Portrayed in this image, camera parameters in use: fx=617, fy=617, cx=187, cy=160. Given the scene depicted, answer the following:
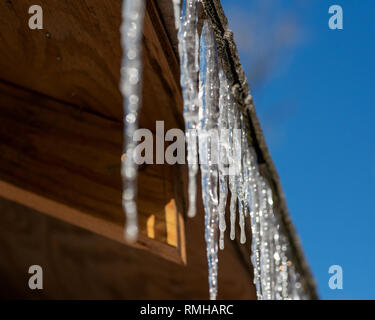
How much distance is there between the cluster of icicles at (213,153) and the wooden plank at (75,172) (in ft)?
0.37

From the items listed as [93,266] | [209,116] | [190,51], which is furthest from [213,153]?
[93,266]

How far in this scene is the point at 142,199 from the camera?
3.08 m

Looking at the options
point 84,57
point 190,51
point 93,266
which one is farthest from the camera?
point 93,266

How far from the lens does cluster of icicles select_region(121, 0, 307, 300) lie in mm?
1936

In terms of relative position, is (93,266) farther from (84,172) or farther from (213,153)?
(213,153)

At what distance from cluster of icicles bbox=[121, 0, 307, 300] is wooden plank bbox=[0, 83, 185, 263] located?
0.11 meters

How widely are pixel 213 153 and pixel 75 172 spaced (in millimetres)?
799

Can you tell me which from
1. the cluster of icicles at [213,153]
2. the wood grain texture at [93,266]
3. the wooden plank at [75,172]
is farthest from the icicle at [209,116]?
the wood grain texture at [93,266]

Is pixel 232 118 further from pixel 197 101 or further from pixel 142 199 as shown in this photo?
pixel 142 199

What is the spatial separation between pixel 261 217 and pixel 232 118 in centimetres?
68

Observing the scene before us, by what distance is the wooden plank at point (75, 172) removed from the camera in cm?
300

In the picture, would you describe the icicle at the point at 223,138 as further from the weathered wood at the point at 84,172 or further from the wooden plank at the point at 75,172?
the wooden plank at the point at 75,172

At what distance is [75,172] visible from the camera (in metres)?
3.09

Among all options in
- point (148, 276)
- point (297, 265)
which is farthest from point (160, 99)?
point (297, 265)
